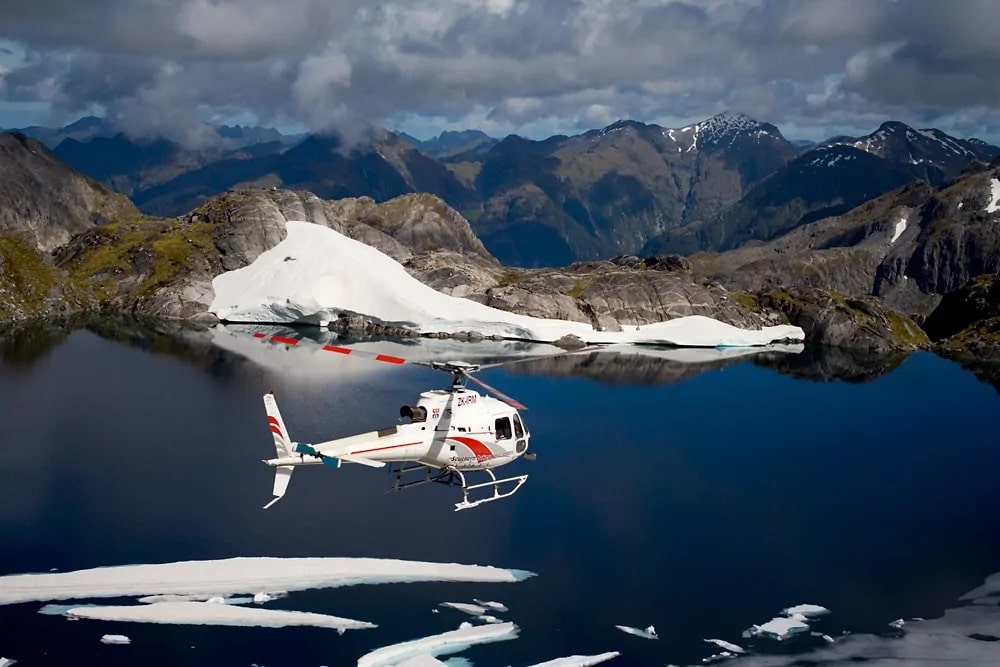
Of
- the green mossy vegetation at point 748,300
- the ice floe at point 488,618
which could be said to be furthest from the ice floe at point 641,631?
the green mossy vegetation at point 748,300

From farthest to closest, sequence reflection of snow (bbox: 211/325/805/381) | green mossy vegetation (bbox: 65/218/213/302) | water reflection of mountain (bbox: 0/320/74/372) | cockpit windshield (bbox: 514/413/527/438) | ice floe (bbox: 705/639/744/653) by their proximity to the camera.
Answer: green mossy vegetation (bbox: 65/218/213/302)
reflection of snow (bbox: 211/325/805/381)
water reflection of mountain (bbox: 0/320/74/372)
cockpit windshield (bbox: 514/413/527/438)
ice floe (bbox: 705/639/744/653)

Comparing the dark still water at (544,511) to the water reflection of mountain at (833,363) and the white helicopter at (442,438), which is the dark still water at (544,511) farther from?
the water reflection of mountain at (833,363)

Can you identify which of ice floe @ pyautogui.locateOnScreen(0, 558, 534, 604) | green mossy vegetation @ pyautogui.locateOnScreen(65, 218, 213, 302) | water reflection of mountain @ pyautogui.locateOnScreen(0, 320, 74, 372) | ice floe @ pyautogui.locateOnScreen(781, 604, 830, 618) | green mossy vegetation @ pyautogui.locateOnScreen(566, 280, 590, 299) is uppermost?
green mossy vegetation @ pyautogui.locateOnScreen(65, 218, 213, 302)

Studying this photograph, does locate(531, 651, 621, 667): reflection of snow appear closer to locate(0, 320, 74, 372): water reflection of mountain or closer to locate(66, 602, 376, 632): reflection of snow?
locate(66, 602, 376, 632): reflection of snow

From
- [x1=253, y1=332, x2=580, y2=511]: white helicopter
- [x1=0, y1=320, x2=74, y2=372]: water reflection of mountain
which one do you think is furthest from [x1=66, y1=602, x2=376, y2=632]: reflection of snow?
[x1=0, y1=320, x2=74, y2=372]: water reflection of mountain

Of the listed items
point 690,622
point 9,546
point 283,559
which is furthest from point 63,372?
point 690,622

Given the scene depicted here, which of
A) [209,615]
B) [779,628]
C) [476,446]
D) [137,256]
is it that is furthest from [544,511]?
[137,256]
